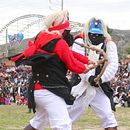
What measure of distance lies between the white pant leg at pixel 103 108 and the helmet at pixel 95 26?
82 cm

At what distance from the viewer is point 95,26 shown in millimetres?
6477

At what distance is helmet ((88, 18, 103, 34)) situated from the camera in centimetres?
646

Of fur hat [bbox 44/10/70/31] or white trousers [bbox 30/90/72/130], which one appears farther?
fur hat [bbox 44/10/70/31]

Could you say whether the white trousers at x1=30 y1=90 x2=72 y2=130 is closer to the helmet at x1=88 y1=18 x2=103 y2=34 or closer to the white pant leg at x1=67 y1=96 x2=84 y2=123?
the white pant leg at x1=67 y1=96 x2=84 y2=123

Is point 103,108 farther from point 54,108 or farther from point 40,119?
point 54,108

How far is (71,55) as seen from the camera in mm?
5227

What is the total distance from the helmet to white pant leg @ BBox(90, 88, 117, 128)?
82cm

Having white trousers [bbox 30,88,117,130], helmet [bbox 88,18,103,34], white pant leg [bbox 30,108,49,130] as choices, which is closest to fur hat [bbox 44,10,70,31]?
white pant leg [bbox 30,108,49,130]

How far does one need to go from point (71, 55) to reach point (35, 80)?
0.56 meters

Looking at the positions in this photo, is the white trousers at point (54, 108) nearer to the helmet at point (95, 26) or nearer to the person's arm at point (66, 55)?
the person's arm at point (66, 55)

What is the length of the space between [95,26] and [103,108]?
1161 mm

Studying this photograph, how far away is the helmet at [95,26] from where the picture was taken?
646 cm

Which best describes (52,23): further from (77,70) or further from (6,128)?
(6,128)

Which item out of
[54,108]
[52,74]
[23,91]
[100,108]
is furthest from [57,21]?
[23,91]
